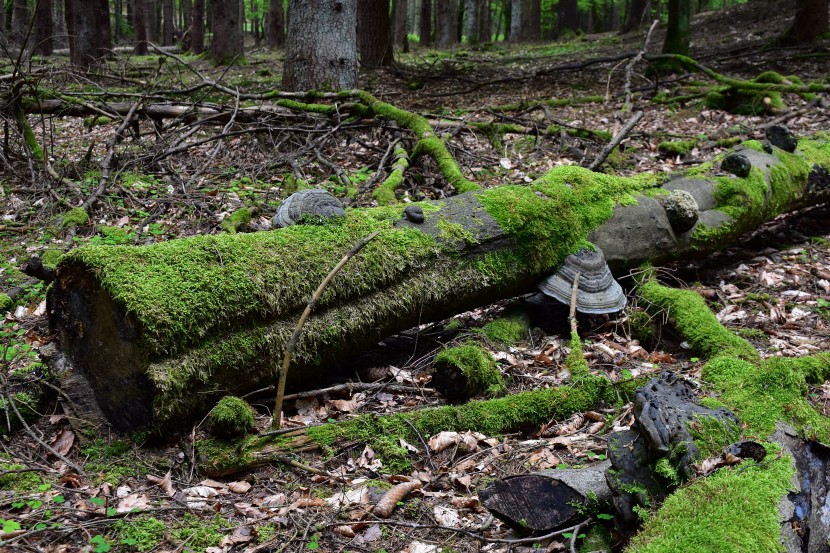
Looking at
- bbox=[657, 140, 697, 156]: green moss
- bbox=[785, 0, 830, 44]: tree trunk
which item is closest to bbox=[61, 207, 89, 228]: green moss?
bbox=[657, 140, 697, 156]: green moss

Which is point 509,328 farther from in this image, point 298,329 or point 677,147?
point 677,147

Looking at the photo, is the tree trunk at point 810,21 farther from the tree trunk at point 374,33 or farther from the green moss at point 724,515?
the green moss at point 724,515

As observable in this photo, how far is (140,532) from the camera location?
9.82 ft

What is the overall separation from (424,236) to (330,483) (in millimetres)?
1967

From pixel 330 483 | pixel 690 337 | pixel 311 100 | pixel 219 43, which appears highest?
pixel 219 43

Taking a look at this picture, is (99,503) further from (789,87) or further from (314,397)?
(789,87)

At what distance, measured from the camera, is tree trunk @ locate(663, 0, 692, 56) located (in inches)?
527

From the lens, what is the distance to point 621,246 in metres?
5.55

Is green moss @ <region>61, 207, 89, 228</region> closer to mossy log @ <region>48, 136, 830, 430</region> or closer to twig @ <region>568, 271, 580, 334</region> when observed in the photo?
mossy log @ <region>48, 136, 830, 430</region>

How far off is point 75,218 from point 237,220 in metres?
1.70

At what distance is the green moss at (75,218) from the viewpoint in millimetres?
6344

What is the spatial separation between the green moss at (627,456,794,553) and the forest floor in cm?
51

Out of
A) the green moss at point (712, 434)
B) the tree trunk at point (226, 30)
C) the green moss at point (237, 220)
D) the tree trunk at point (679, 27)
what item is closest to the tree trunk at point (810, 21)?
the tree trunk at point (679, 27)

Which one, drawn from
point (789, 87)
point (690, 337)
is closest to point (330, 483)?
point (690, 337)
